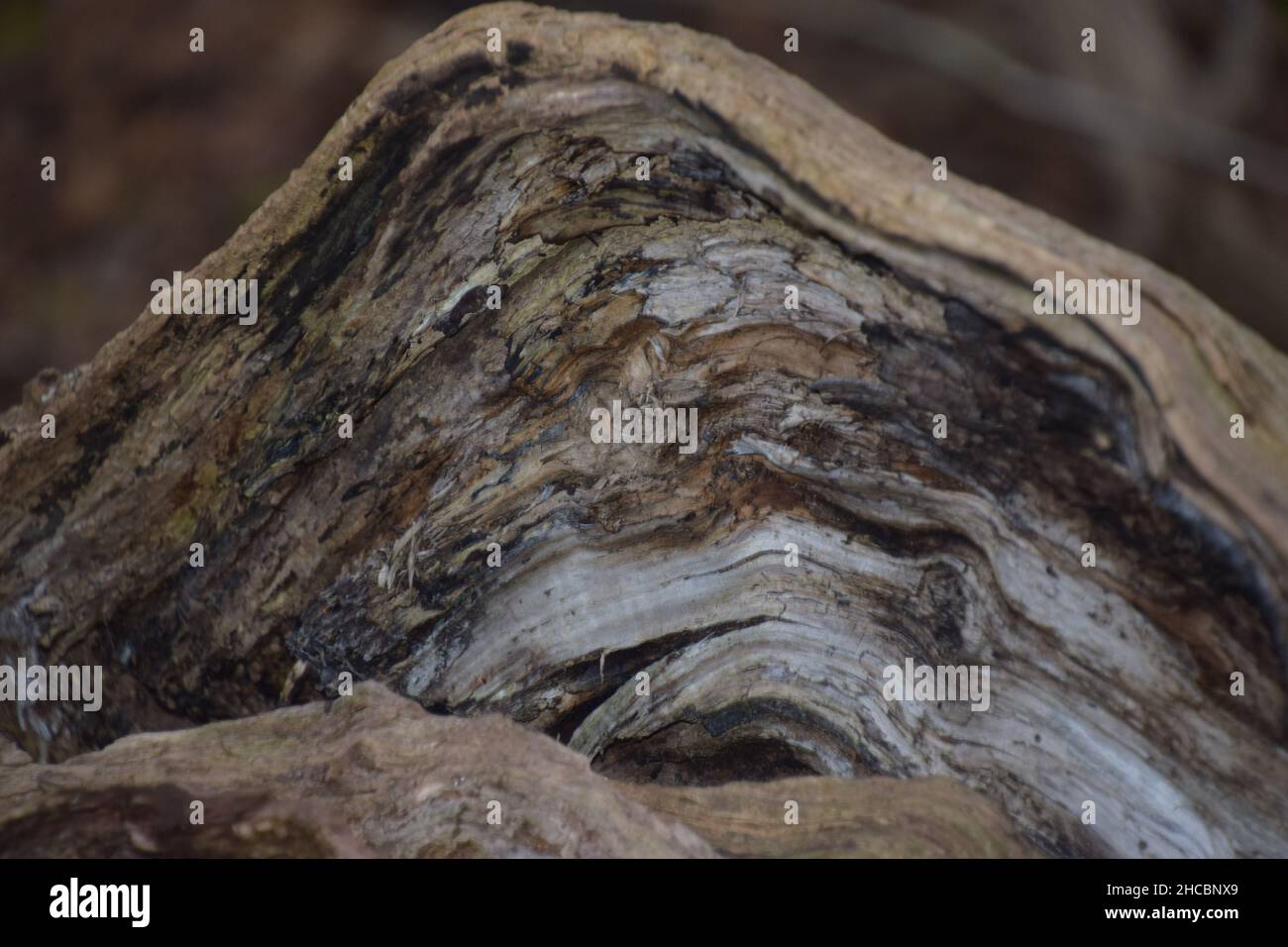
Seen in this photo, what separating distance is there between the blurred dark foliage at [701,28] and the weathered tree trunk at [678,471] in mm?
3931

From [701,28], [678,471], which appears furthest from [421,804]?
[701,28]

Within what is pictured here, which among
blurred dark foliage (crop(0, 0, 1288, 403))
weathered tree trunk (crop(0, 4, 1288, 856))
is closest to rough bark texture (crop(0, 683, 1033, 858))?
weathered tree trunk (crop(0, 4, 1288, 856))

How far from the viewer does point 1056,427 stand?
76.4 inches

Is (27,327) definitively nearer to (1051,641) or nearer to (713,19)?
(713,19)

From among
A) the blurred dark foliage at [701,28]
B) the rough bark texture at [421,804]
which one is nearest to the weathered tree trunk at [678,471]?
the rough bark texture at [421,804]

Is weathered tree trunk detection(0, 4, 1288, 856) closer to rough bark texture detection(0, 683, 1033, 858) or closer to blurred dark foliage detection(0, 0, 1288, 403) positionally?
rough bark texture detection(0, 683, 1033, 858)

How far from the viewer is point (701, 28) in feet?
20.2

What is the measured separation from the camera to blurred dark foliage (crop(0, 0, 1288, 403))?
579cm

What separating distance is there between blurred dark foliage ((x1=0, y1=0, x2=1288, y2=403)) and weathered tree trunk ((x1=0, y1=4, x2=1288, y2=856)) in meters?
3.93

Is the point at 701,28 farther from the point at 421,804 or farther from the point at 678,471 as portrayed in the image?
the point at 421,804

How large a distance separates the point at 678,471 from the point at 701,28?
15.1 ft

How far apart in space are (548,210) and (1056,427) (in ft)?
3.57

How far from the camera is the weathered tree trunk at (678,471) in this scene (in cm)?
191

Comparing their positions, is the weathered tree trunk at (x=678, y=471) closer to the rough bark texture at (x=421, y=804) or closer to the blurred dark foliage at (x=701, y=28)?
the rough bark texture at (x=421, y=804)
